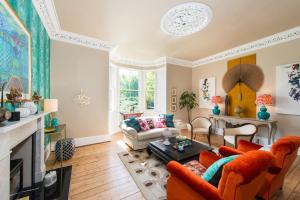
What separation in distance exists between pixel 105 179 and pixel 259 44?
498 cm

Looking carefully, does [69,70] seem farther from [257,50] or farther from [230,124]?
[257,50]

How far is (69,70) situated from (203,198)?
379cm

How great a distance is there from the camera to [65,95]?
3.35m

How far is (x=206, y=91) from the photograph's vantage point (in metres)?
5.03

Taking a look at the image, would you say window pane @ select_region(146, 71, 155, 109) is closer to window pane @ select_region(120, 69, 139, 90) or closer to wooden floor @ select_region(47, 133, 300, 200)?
window pane @ select_region(120, 69, 139, 90)

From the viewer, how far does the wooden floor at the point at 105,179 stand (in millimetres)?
1763

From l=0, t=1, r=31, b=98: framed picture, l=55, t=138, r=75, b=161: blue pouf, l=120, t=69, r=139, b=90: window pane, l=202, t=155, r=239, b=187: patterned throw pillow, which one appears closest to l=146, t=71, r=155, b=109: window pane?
l=120, t=69, r=139, b=90: window pane

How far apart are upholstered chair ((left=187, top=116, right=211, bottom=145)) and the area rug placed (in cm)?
155

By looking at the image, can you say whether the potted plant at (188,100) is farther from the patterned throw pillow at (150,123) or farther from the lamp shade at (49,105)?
the lamp shade at (49,105)

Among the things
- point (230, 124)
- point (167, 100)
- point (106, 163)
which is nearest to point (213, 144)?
point (230, 124)

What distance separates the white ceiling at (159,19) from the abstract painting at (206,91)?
4.15 feet

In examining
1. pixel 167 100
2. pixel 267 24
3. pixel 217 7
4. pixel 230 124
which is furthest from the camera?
pixel 167 100

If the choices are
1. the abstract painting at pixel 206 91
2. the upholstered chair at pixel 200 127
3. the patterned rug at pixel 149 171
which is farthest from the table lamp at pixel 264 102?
the patterned rug at pixel 149 171

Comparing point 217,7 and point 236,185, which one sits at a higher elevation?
point 217,7
